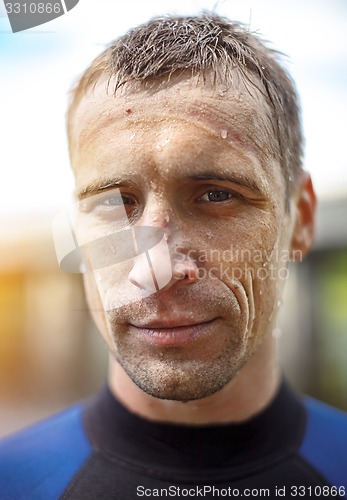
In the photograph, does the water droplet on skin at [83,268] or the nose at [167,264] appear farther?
the water droplet on skin at [83,268]

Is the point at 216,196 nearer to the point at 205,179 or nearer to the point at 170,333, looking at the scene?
the point at 205,179

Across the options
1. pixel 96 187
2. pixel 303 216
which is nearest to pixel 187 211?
pixel 96 187

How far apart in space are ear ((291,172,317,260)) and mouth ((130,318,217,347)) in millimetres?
293

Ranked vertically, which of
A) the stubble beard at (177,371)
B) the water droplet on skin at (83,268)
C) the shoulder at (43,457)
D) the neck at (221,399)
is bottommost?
the shoulder at (43,457)

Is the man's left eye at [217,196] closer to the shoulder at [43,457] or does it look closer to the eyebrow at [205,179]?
the eyebrow at [205,179]

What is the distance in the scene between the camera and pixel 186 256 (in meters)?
0.72

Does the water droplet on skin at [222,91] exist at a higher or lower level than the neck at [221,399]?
higher

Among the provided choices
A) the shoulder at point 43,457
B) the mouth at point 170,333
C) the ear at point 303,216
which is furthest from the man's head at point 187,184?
the shoulder at point 43,457

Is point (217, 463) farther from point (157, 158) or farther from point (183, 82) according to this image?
point (183, 82)

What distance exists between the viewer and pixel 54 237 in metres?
0.88

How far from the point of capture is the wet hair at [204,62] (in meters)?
0.76

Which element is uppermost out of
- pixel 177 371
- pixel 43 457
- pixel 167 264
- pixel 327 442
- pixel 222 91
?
pixel 222 91

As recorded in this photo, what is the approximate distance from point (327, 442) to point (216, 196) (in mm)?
575

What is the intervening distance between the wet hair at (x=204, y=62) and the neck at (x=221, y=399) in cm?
35
